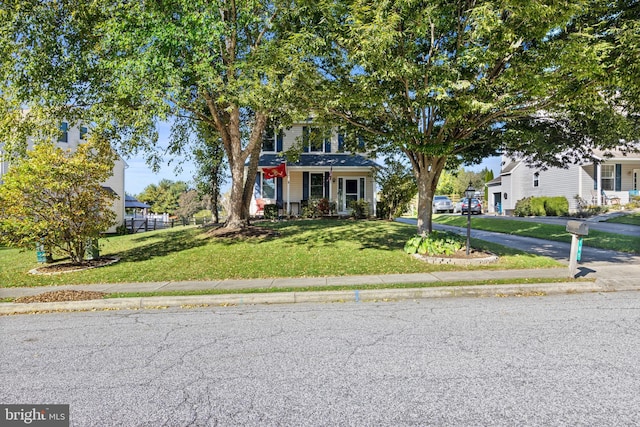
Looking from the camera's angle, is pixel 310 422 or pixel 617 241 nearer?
pixel 310 422

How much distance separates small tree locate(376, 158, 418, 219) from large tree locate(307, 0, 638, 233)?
29.2ft

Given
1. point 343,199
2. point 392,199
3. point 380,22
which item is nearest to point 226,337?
point 380,22

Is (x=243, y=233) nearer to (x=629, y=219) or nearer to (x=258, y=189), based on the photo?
(x=258, y=189)

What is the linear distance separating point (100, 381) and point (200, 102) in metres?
11.7

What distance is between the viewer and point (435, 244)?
10.7 m

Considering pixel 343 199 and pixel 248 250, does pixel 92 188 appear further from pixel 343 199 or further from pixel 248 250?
pixel 343 199

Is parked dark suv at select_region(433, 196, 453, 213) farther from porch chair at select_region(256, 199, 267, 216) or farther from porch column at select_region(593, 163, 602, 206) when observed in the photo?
porch chair at select_region(256, 199, 267, 216)

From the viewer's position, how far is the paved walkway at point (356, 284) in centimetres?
717

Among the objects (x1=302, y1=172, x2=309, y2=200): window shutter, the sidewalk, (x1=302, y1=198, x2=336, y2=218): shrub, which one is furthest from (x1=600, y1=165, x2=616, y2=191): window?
the sidewalk

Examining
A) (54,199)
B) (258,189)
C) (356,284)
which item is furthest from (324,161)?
(356,284)

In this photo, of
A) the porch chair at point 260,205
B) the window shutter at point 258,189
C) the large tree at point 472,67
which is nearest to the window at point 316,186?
the porch chair at point 260,205

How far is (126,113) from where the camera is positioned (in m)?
11.3

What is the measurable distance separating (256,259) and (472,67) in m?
7.33

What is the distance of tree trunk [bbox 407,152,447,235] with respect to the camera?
11266 millimetres
